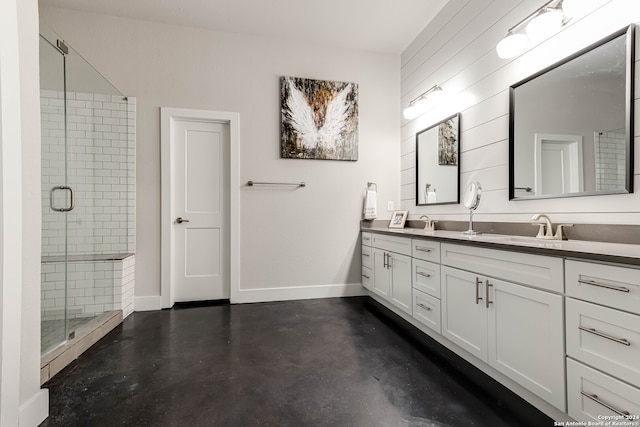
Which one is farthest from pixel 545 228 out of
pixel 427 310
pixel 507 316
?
pixel 427 310

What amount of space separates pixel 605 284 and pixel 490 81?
1.82 meters

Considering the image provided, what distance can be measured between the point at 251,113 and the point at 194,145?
72cm

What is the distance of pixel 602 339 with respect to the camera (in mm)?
1094

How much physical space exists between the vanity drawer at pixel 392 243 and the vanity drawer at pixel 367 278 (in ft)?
1.10

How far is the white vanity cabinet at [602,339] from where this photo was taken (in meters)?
1.01

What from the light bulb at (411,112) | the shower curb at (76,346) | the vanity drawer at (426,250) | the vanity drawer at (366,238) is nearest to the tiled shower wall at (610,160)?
the vanity drawer at (426,250)

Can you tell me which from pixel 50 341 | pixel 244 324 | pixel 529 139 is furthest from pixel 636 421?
pixel 50 341

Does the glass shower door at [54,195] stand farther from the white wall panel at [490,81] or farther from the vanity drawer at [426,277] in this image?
the white wall panel at [490,81]

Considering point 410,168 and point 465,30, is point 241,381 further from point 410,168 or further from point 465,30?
point 465,30

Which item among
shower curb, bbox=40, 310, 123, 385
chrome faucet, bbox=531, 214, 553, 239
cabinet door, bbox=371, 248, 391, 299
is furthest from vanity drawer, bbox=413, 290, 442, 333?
shower curb, bbox=40, 310, 123, 385

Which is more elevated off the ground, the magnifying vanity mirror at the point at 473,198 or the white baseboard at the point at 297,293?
the magnifying vanity mirror at the point at 473,198

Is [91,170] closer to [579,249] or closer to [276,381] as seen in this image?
[276,381]

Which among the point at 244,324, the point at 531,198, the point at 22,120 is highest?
the point at 22,120

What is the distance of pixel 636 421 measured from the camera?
995 mm
